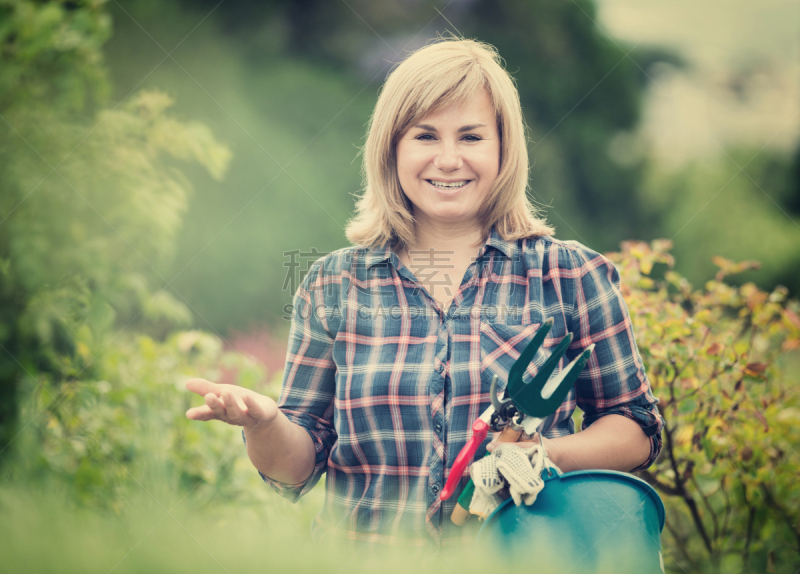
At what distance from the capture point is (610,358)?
4.68ft

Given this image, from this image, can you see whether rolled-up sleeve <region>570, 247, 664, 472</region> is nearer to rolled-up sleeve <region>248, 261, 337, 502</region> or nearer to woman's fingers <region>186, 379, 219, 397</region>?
rolled-up sleeve <region>248, 261, 337, 502</region>

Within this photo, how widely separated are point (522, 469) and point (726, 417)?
1.34 metres

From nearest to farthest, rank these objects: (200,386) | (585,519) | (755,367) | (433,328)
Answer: (585,519)
(200,386)
(433,328)
(755,367)

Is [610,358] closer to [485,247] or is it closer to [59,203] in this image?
[485,247]

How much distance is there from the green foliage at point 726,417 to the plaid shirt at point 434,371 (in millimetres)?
678

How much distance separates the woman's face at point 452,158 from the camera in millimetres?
1539

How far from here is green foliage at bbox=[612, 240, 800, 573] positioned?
208 centimetres

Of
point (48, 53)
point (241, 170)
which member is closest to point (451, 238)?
point (48, 53)

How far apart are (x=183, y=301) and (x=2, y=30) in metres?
3.57

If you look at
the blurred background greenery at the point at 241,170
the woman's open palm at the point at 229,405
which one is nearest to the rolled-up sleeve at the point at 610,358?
the woman's open palm at the point at 229,405

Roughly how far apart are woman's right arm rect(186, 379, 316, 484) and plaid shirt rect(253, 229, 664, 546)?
6 centimetres

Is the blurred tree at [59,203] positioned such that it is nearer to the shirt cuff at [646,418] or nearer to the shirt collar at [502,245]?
the shirt collar at [502,245]

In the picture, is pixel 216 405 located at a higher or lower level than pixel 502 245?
lower

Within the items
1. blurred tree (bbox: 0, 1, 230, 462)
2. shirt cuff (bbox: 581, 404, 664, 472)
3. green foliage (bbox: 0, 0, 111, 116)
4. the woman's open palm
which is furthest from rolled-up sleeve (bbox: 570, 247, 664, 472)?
green foliage (bbox: 0, 0, 111, 116)
